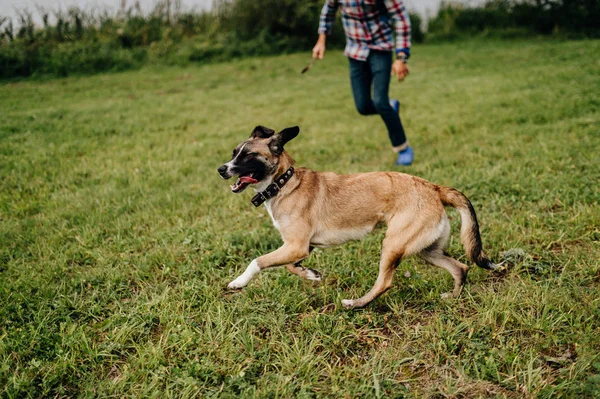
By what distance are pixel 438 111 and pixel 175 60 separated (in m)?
12.0

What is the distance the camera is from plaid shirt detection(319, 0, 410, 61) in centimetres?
569

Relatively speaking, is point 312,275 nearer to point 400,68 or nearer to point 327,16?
point 400,68

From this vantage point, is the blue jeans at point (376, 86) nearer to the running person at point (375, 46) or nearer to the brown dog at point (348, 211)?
the running person at point (375, 46)

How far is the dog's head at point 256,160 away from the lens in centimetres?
352

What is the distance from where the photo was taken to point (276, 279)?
12.1 feet

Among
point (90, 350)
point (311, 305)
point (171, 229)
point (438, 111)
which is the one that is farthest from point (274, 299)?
point (438, 111)

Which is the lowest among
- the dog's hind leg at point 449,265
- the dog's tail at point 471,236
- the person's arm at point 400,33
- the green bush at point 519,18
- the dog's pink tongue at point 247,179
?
the dog's hind leg at point 449,265

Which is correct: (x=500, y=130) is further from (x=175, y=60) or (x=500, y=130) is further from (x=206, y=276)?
(x=175, y=60)

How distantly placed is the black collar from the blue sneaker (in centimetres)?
312

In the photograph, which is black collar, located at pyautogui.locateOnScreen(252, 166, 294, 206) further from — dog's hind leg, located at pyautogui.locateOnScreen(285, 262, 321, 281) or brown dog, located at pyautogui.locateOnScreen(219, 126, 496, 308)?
dog's hind leg, located at pyautogui.locateOnScreen(285, 262, 321, 281)

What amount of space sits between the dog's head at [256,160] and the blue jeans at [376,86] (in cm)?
267

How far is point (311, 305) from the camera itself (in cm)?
345

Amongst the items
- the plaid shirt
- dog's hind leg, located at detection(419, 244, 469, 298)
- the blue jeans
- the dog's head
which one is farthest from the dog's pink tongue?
the plaid shirt

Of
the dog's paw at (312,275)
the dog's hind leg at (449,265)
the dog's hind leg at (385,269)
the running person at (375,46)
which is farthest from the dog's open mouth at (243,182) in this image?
the running person at (375,46)
